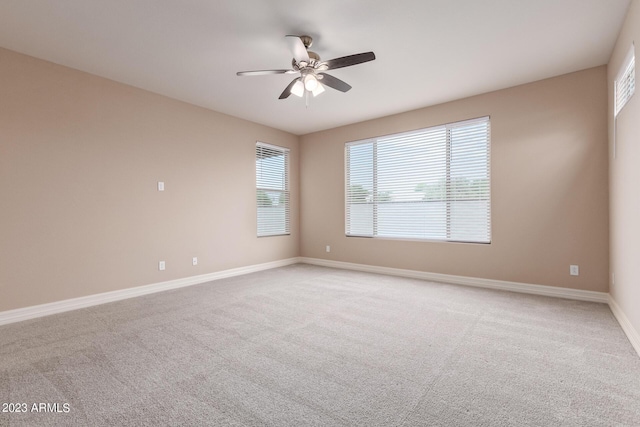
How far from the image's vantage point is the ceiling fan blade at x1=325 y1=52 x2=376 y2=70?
2551 millimetres

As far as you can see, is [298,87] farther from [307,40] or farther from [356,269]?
[356,269]

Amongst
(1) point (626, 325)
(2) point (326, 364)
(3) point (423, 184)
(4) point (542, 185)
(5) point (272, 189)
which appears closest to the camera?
(2) point (326, 364)

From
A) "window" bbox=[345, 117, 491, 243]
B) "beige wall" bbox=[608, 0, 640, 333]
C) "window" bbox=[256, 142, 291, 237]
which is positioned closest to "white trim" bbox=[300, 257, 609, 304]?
"beige wall" bbox=[608, 0, 640, 333]

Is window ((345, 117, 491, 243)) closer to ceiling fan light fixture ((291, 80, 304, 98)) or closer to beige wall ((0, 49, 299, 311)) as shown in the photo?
beige wall ((0, 49, 299, 311))

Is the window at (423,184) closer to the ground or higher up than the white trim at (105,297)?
higher up

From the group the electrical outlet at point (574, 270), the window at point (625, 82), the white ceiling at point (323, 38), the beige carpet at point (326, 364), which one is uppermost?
the white ceiling at point (323, 38)

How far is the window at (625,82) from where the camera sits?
2.48m

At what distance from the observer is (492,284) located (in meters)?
4.21

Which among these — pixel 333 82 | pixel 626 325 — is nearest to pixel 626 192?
pixel 626 325

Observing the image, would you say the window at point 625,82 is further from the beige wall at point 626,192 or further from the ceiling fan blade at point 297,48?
the ceiling fan blade at point 297,48

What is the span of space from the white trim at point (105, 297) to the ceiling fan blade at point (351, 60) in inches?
142

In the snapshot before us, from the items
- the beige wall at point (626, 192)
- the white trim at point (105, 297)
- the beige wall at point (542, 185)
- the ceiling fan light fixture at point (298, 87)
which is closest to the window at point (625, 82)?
the beige wall at point (626, 192)

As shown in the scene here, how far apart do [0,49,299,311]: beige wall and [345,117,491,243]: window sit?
87.3 inches

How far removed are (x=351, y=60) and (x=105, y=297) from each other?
3880 mm
